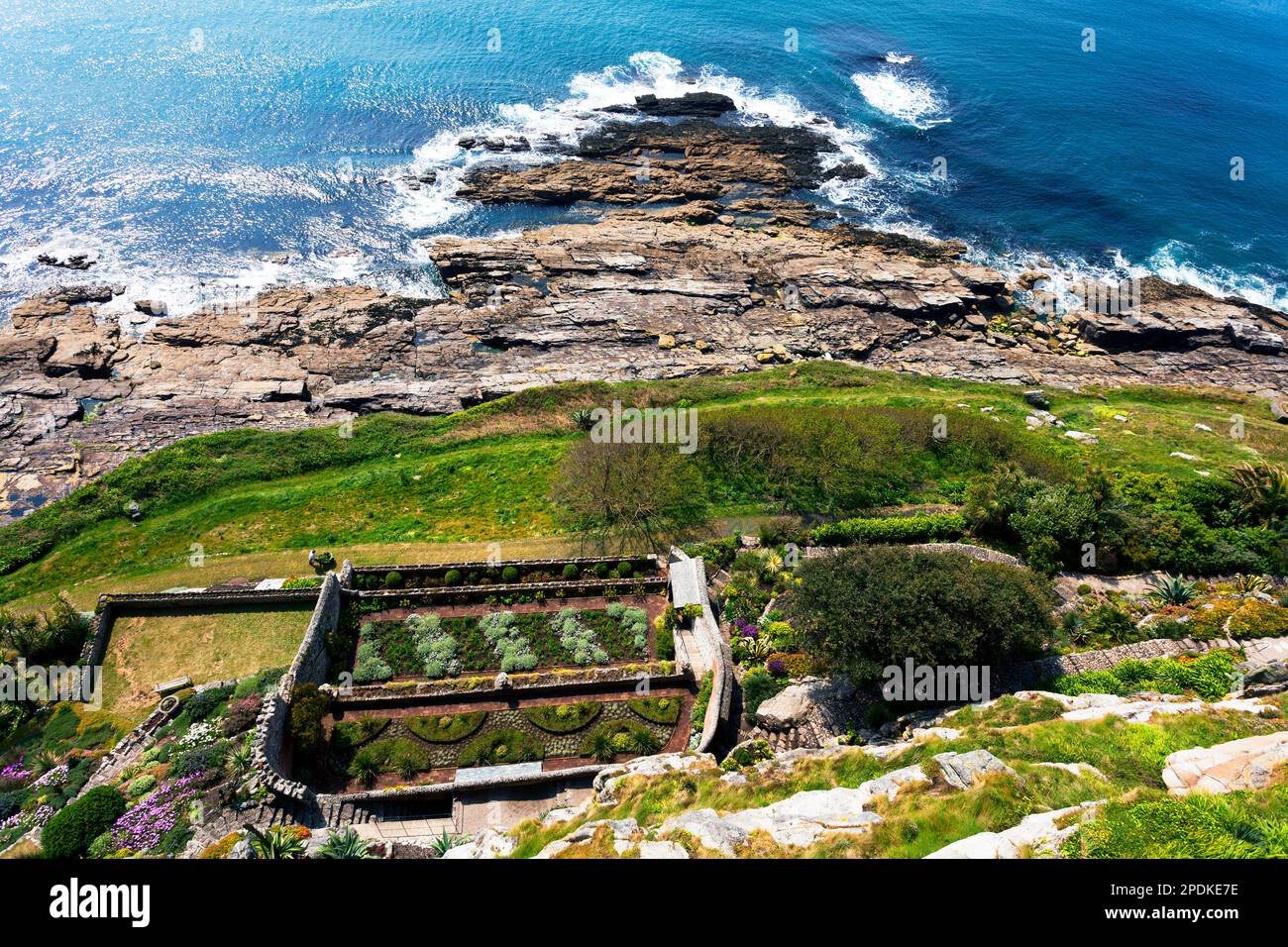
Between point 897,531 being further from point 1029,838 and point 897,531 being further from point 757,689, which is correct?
point 1029,838

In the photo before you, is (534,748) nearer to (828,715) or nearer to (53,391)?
(828,715)

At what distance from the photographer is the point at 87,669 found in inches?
1243

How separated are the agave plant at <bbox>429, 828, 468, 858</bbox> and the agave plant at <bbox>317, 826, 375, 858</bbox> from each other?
2.07 meters

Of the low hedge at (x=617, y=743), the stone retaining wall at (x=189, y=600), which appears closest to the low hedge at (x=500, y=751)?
the low hedge at (x=617, y=743)

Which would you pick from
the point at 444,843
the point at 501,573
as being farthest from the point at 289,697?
the point at 501,573

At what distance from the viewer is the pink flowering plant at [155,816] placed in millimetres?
23938

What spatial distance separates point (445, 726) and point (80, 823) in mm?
12658

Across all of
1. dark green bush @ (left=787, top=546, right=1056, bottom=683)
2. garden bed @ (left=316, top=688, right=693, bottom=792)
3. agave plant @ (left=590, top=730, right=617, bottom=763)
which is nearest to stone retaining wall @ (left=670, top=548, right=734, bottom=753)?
garden bed @ (left=316, top=688, right=693, bottom=792)

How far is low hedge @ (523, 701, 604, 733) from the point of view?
29.3 metres

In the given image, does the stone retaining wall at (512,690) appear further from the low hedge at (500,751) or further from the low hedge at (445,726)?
the low hedge at (500,751)

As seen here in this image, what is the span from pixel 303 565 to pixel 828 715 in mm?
29059

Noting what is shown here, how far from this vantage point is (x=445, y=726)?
95.8 ft

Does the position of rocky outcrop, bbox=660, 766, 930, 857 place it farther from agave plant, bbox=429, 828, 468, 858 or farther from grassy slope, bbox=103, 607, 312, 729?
grassy slope, bbox=103, 607, 312, 729
